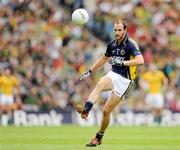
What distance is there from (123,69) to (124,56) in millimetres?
270

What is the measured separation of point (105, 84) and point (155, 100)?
1281cm

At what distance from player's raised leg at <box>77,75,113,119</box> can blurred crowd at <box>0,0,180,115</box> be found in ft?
40.9

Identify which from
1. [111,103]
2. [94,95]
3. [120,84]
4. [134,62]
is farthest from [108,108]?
[134,62]

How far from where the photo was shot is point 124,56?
13.5m

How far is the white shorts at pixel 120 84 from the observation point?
1334 cm

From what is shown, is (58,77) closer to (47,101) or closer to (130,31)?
(47,101)

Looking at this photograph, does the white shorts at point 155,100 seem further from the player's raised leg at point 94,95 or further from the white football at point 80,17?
the player's raised leg at point 94,95

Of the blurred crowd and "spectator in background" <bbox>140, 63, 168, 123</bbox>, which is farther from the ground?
the blurred crowd

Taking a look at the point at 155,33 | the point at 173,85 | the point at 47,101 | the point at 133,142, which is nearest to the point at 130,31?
the point at 155,33

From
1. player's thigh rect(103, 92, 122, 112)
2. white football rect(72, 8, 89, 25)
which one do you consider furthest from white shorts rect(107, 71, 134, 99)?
white football rect(72, 8, 89, 25)

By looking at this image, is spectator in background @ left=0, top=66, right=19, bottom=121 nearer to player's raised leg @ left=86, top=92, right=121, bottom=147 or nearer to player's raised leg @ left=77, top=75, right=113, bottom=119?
player's raised leg @ left=86, top=92, right=121, bottom=147

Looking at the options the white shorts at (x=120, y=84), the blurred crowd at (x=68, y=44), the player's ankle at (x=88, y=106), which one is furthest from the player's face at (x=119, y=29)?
the blurred crowd at (x=68, y=44)

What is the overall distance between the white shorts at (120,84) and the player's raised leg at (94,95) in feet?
0.35

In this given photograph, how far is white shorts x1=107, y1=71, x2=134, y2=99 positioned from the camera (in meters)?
13.3
